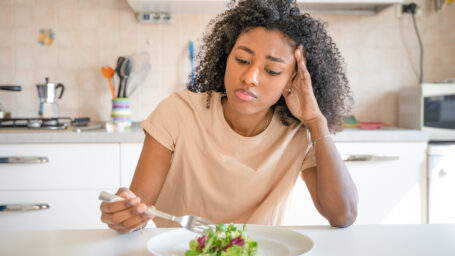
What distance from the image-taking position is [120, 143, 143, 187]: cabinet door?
6.28 feet

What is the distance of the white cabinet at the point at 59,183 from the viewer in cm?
188

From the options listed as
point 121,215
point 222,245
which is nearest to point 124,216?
point 121,215

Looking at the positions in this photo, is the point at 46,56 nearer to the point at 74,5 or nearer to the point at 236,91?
the point at 74,5

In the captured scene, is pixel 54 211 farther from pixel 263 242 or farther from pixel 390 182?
pixel 390 182

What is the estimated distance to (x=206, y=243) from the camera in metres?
0.66

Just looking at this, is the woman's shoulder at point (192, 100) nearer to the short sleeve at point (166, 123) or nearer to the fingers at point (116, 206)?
the short sleeve at point (166, 123)

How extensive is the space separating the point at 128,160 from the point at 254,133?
0.85 meters

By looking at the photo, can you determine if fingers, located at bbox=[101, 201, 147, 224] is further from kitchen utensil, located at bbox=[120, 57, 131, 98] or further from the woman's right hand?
kitchen utensil, located at bbox=[120, 57, 131, 98]

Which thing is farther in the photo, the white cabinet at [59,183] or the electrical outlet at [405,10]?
the electrical outlet at [405,10]

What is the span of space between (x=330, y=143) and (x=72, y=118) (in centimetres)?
178

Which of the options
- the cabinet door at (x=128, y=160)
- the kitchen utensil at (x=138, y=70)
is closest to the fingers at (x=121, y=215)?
the cabinet door at (x=128, y=160)

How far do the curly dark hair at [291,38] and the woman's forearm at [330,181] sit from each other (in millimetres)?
151

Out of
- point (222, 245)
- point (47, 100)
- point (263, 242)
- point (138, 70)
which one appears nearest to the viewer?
point (222, 245)

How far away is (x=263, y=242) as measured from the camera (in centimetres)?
78
